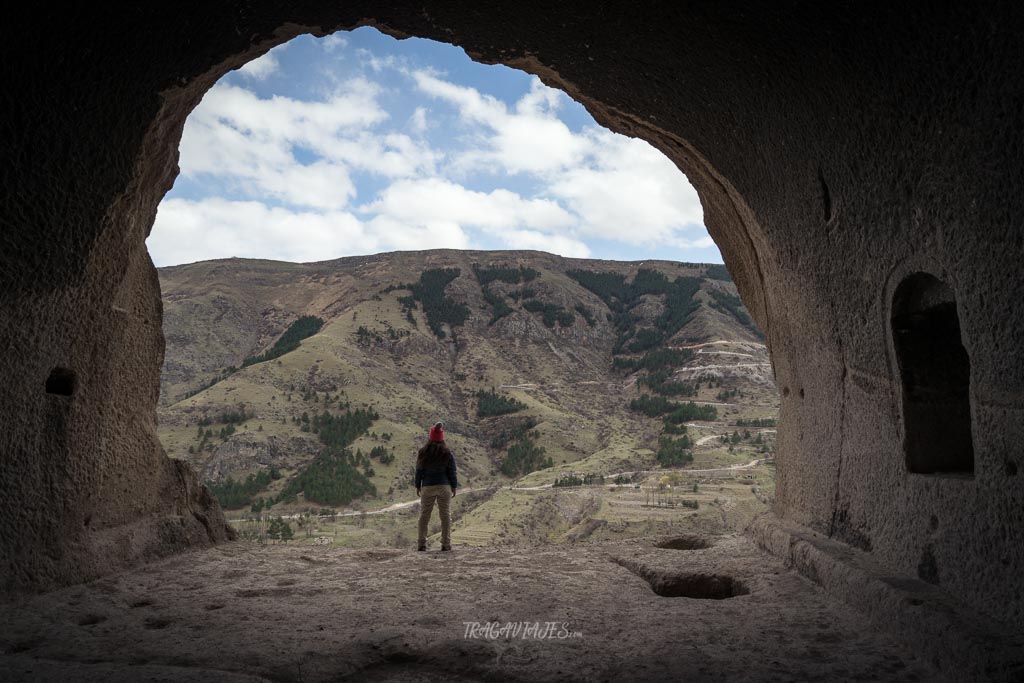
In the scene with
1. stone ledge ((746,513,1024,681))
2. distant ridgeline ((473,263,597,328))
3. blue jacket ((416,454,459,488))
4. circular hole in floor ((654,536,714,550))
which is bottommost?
circular hole in floor ((654,536,714,550))

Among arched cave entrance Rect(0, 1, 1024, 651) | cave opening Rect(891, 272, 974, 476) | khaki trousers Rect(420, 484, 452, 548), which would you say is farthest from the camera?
khaki trousers Rect(420, 484, 452, 548)

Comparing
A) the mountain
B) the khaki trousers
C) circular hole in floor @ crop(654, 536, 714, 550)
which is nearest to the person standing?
the khaki trousers

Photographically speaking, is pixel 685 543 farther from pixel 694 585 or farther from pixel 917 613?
pixel 917 613

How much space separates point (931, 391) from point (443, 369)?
56.2 metres

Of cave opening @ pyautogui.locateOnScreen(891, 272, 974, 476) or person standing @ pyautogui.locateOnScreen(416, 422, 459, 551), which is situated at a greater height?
cave opening @ pyautogui.locateOnScreen(891, 272, 974, 476)

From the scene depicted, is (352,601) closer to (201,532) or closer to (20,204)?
(201,532)

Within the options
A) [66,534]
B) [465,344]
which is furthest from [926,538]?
[465,344]

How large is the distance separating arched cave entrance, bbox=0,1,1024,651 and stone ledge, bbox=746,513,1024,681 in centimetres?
13

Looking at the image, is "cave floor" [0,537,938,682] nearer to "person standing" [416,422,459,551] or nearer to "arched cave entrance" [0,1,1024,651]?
"arched cave entrance" [0,1,1024,651]

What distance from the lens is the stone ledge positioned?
116 inches

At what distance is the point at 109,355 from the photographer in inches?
228

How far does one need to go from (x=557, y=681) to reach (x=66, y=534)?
402 centimetres

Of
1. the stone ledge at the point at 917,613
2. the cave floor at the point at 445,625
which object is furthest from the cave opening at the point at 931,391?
the cave floor at the point at 445,625

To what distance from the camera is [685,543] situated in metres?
7.28
